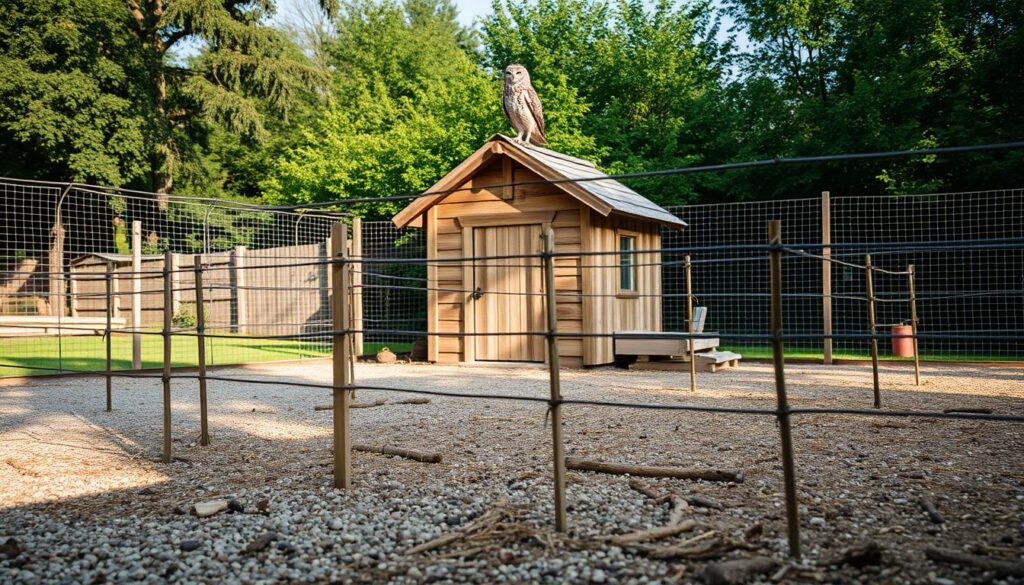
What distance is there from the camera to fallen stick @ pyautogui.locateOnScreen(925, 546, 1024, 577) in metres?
2.82

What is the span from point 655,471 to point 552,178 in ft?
22.8

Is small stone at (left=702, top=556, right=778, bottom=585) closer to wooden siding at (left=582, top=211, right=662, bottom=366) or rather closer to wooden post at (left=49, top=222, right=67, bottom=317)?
wooden post at (left=49, top=222, right=67, bottom=317)

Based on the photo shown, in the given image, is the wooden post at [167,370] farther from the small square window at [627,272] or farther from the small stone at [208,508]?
the small square window at [627,272]

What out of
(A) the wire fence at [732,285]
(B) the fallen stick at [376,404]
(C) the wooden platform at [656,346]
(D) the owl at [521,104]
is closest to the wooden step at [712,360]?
(C) the wooden platform at [656,346]

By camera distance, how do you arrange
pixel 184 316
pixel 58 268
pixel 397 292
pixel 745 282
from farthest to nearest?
pixel 184 316 → pixel 397 292 → pixel 745 282 → pixel 58 268

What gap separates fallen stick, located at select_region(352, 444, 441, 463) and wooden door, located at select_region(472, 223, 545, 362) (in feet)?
19.9

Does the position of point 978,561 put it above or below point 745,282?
below

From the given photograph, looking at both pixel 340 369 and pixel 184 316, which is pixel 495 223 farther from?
pixel 184 316

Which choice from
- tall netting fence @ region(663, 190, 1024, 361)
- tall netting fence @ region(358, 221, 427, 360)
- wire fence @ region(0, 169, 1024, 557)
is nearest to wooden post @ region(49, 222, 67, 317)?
wire fence @ region(0, 169, 1024, 557)

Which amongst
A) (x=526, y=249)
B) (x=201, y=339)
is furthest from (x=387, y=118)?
(x=201, y=339)

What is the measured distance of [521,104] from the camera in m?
11.5

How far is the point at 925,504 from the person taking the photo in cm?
368

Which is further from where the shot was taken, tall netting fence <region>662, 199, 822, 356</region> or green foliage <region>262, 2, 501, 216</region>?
green foliage <region>262, 2, 501, 216</region>

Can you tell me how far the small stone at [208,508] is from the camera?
390 centimetres
